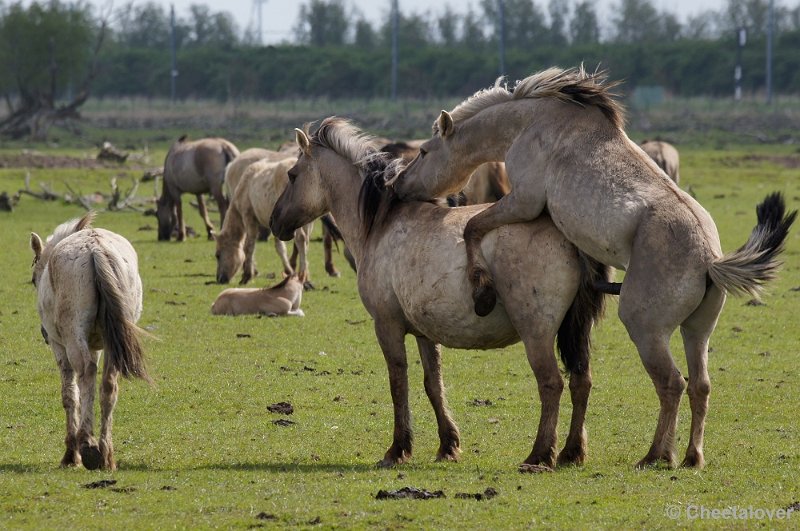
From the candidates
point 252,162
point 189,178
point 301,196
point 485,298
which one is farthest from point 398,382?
point 189,178

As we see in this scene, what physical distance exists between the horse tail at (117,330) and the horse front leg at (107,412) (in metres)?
0.11

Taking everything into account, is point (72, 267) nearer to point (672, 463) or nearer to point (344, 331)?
point (672, 463)

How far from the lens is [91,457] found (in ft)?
24.9

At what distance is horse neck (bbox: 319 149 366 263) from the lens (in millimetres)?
8641

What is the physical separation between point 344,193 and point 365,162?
302 millimetres

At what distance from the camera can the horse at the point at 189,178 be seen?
23.1m

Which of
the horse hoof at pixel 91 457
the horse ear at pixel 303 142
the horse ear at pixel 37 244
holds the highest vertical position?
the horse ear at pixel 303 142

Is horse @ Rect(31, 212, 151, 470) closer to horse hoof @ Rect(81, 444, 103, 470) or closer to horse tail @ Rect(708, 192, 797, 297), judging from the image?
horse hoof @ Rect(81, 444, 103, 470)

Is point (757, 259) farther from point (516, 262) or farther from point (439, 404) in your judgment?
point (439, 404)

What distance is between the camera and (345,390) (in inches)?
424

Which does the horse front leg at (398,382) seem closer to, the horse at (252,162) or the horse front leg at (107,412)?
the horse front leg at (107,412)

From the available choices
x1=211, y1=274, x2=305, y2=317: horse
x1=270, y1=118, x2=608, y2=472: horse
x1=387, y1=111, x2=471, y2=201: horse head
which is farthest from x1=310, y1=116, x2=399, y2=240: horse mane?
x1=211, y1=274, x2=305, y2=317: horse

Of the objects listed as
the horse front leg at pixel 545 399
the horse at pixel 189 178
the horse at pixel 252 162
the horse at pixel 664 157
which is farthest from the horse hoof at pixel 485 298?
the horse at pixel 664 157

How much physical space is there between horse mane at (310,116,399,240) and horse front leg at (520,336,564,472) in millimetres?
1629
